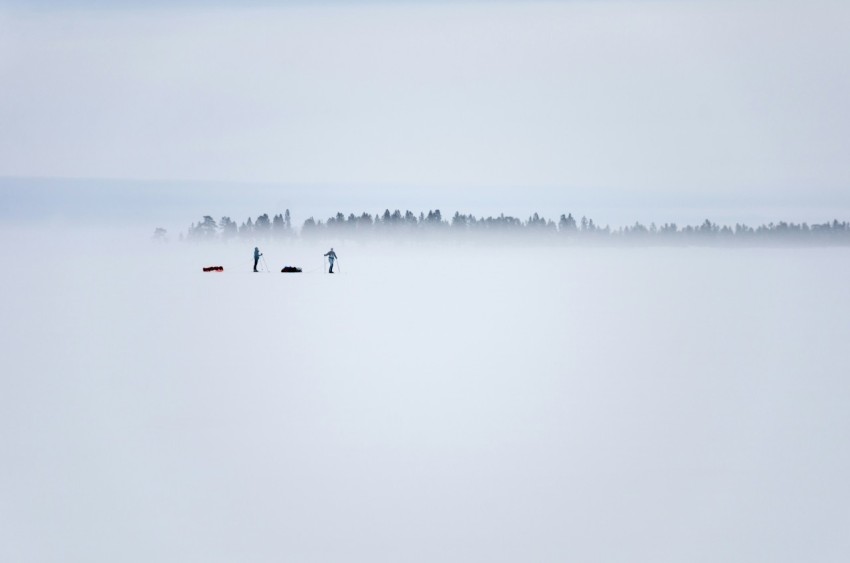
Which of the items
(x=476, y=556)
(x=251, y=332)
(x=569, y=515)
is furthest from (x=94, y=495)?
(x=251, y=332)

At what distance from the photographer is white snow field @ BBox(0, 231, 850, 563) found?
1848cm

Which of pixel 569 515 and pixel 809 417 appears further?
pixel 809 417

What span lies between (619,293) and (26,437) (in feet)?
224

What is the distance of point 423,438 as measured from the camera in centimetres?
2583

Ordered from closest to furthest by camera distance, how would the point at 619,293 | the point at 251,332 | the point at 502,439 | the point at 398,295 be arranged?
the point at 502,439
the point at 251,332
the point at 398,295
the point at 619,293

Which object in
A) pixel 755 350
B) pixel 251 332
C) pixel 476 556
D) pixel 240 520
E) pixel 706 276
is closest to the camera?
pixel 476 556

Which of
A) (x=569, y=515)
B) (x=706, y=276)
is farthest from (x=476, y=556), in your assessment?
(x=706, y=276)

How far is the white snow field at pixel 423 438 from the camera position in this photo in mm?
18484

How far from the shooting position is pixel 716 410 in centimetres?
2983

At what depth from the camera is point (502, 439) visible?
84.2 ft

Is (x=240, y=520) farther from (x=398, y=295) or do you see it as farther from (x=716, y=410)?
(x=398, y=295)

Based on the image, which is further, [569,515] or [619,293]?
[619,293]

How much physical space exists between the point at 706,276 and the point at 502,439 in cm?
9483

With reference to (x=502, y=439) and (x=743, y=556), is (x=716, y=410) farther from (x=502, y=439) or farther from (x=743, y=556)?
(x=743, y=556)
